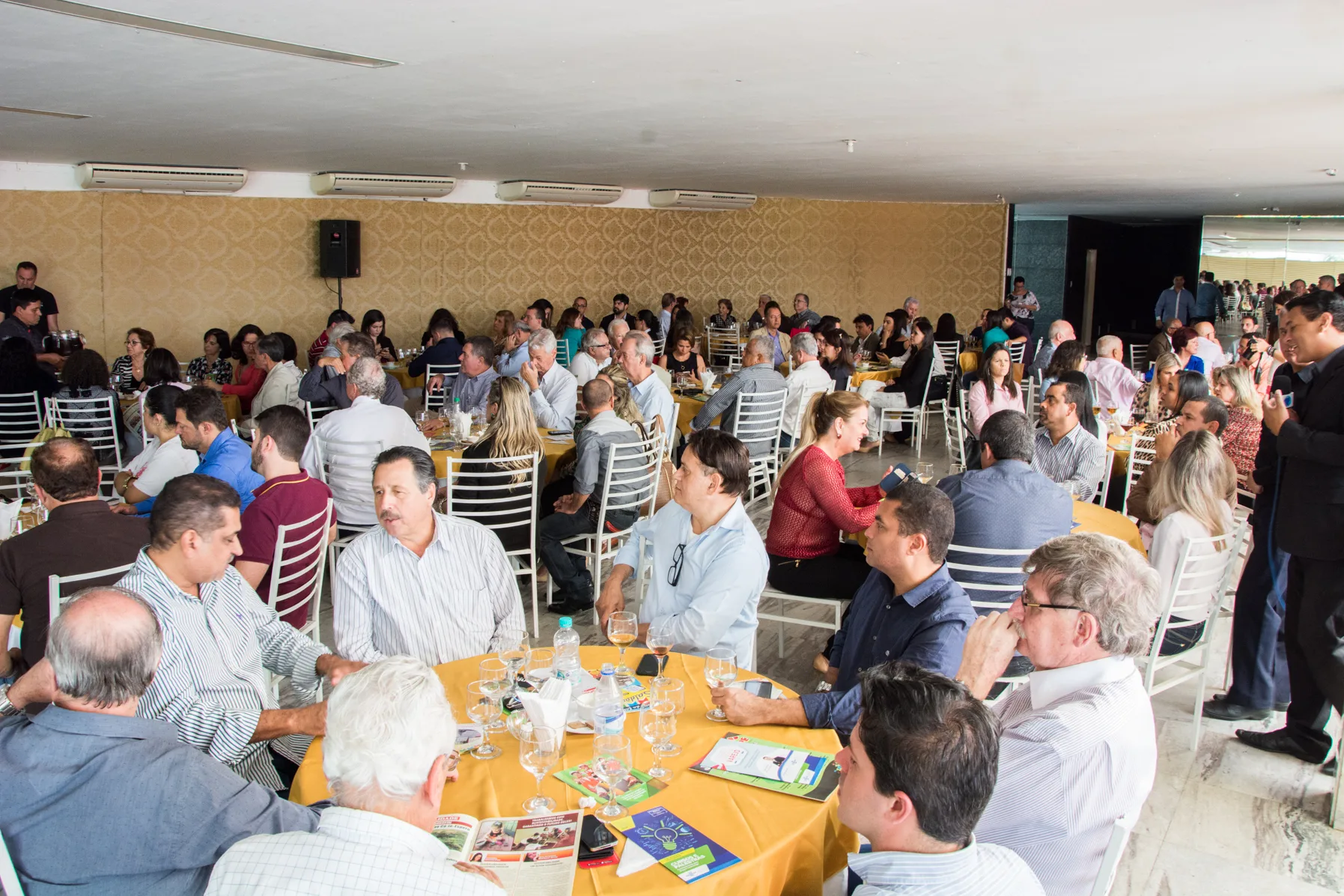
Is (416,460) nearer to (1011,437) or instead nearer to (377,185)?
(1011,437)

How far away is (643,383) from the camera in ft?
23.4

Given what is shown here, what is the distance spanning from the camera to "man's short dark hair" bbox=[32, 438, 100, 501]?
3498mm

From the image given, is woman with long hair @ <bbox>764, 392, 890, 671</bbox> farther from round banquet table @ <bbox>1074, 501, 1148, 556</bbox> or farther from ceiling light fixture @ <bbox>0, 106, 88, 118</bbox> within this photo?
ceiling light fixture @ <bbox>0, 106, 88, 118</bbox>

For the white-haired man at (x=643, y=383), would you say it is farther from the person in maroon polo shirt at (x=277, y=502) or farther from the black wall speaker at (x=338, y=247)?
the black wall speaker at (x=338, y=247)

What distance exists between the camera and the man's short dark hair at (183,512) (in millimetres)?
2840

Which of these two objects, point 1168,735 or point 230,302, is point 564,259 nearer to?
point 230,302

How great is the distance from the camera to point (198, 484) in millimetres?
2939

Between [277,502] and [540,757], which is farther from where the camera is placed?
[277,502]

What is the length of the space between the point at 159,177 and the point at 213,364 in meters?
2.03

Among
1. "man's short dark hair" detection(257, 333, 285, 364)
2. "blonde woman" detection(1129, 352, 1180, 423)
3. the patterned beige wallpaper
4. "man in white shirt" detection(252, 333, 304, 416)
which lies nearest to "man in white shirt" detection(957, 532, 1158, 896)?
"blonde woman" detection(1129, 352, 1180, 423)

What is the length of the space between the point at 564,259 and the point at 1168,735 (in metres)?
11.3

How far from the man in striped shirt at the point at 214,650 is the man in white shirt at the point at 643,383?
13.9ft

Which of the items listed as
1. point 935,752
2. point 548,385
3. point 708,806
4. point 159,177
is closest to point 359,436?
point 548,385

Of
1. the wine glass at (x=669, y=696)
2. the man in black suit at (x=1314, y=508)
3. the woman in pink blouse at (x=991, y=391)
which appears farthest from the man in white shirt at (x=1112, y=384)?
the wine glass at (x=669, y=696)
